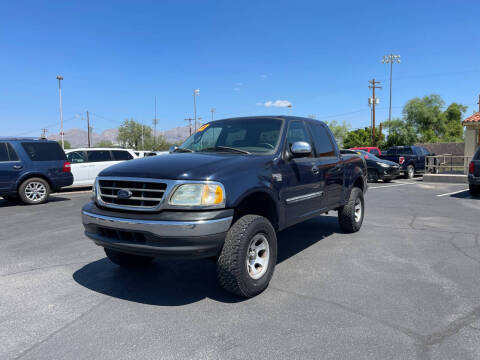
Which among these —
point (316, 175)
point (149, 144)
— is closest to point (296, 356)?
point (316, 175)

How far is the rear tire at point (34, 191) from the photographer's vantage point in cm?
1027

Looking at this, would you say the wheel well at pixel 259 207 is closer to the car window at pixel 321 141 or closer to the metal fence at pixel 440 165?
the car window at pixel 321 141

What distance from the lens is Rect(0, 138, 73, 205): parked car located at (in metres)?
10.0

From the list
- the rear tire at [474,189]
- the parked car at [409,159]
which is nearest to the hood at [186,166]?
the rear tire at [474,189]

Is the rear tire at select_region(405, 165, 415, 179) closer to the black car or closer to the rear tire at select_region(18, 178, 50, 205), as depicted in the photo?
the black car

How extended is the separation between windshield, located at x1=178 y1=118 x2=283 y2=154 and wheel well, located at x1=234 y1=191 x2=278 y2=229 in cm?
60

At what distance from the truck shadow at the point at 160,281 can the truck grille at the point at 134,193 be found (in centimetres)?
96

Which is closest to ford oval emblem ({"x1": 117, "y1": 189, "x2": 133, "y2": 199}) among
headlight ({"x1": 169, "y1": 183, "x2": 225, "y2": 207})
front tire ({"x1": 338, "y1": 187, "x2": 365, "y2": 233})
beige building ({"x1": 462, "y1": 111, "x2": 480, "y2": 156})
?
headlight ({"x1": 169, "y1": 183, "x2": 225, "y2": 207})

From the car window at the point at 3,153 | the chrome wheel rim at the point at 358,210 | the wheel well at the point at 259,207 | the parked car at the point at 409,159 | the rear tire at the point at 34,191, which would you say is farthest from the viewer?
the parked car at the point at 409,159

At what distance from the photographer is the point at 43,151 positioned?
35.5 feet

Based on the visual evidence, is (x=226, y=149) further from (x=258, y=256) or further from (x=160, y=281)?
(x=160, y=281)

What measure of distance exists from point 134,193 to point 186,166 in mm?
551

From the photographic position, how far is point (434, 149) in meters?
35.8

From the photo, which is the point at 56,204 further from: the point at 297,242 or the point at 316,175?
the point at 316,175
